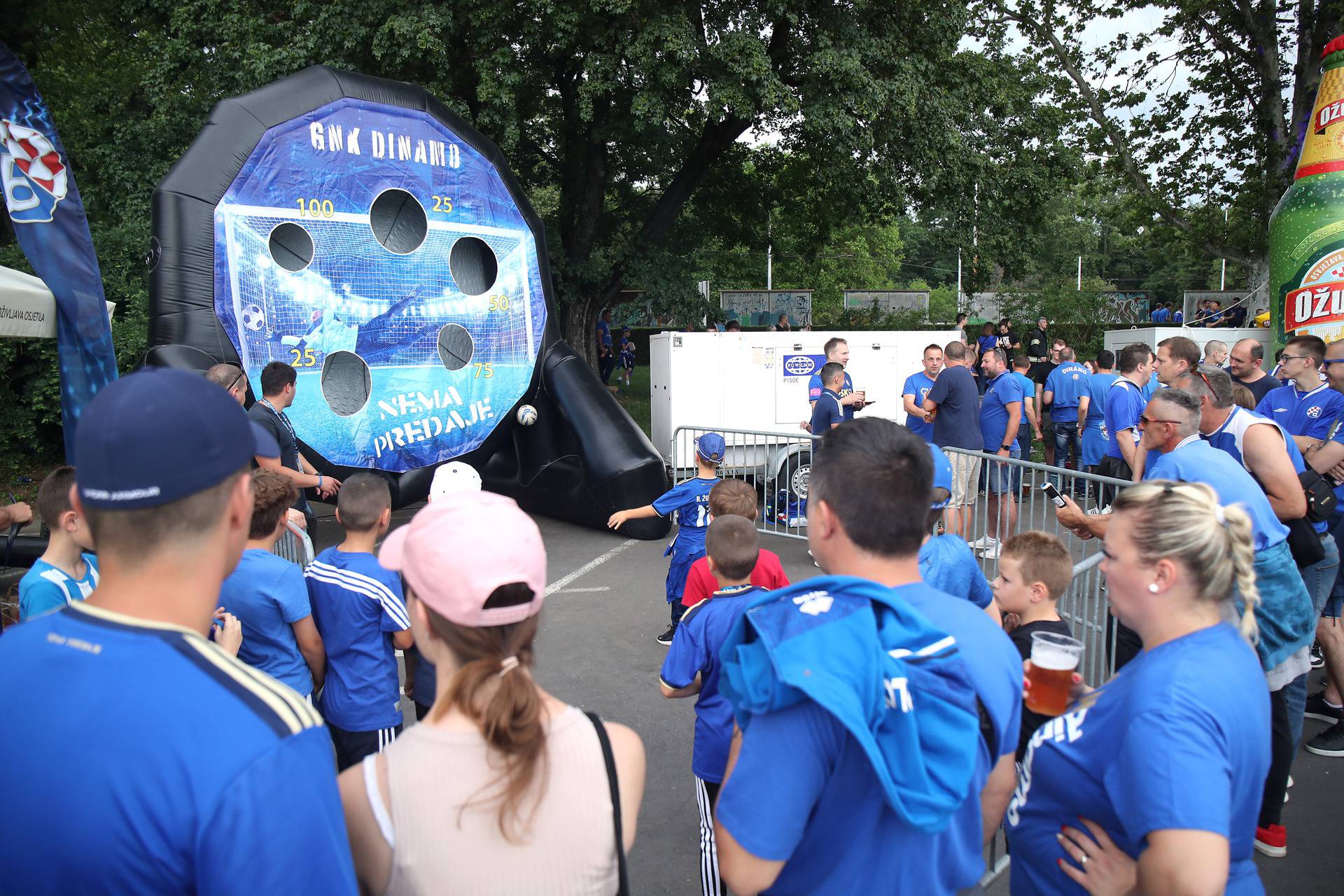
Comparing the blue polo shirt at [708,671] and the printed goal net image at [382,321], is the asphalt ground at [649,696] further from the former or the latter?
the printed goal net image at [382,321]

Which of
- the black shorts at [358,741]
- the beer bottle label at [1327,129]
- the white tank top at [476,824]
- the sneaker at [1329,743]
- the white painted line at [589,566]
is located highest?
the beer bottle label at [1327,129]

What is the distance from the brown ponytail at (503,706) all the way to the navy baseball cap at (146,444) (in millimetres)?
464

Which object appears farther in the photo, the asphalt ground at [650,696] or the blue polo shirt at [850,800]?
the asphalt ground at [650,696]

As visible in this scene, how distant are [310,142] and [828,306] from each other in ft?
115

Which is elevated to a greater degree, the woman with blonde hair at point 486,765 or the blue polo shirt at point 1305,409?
the blue polo shirt at point 1305,409

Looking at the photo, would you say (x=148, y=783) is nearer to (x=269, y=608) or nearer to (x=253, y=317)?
(x=269, y=608)

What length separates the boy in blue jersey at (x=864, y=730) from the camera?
1442 millimetres

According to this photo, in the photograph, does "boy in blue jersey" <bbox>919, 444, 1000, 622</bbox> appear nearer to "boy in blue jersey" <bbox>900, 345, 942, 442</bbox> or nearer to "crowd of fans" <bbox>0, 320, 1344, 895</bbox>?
"crowd of fans" <bbox>0, 320, 1344, 895</bbox>

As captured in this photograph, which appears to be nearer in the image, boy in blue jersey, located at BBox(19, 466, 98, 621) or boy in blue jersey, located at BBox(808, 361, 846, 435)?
boy in blue jersey, located at BBox(19, 466, 98, 621)

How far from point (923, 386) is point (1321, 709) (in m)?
4.74

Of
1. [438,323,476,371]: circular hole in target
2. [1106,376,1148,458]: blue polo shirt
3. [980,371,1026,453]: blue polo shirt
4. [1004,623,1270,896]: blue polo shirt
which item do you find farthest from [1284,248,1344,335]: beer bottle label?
[1004,623,1270,896]: blue polo shirt

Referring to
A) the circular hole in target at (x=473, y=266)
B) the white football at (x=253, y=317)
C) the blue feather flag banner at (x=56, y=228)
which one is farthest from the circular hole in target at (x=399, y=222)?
→ the blue feather flag banner at (x=56, y=228)

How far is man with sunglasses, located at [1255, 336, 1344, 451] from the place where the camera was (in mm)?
5418

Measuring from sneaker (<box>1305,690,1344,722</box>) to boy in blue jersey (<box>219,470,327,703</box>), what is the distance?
5147mm
